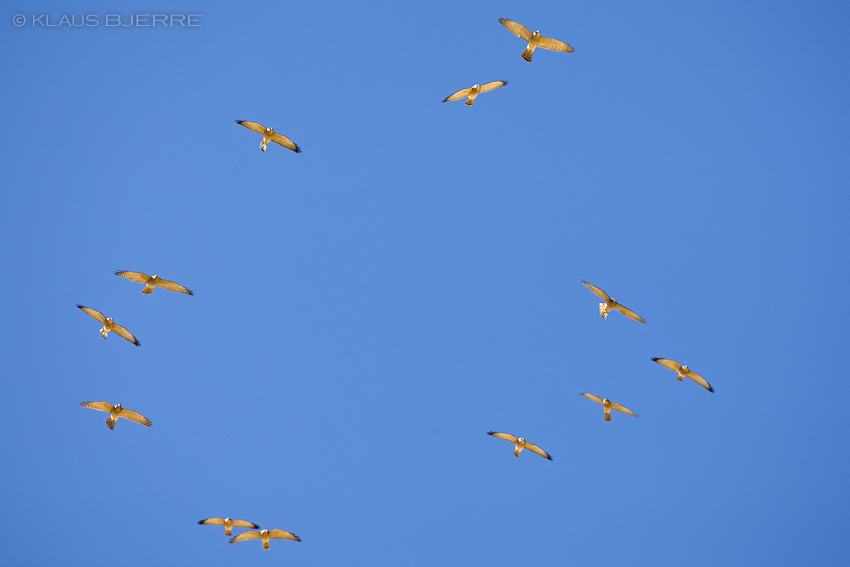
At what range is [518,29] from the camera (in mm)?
27438

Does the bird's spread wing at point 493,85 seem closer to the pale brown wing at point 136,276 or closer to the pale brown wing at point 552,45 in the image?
the pale brown wing at point 552,45

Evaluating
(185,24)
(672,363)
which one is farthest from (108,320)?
(185,24)

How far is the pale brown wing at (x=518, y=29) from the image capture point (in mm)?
27141

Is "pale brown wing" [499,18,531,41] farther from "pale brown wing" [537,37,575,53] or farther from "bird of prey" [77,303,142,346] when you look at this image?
"bird of prey" [77,303,142,346]

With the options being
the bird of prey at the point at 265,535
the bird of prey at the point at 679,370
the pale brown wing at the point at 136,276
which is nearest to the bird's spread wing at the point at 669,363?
the bird of prey at the point at 679,370

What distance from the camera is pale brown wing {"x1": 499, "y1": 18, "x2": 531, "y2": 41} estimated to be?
2714 centimetres

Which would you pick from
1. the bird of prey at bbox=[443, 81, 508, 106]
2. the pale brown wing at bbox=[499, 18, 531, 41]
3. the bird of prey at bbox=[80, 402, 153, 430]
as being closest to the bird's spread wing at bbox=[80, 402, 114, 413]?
the bird of prey at bbox=[80, 402, 153, 430]

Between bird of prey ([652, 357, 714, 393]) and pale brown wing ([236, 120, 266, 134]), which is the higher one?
pale brown wing ([236, 120, 266, 134])

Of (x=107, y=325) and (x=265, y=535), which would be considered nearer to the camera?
(x=107, y=325)

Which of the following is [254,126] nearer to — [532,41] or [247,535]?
[532,41]

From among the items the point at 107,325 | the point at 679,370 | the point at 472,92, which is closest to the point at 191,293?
the point at 107,325

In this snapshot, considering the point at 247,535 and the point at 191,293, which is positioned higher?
the point at 191,293

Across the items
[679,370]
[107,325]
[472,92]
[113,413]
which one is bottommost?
[113,413]

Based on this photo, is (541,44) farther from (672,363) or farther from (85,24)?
(85,24)
